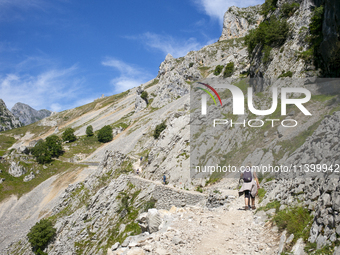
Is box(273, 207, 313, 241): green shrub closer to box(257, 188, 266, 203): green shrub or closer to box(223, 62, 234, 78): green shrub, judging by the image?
box(257, 188, 266, 203): green shrub

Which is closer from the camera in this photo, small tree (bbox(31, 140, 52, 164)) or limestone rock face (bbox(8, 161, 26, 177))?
limestone rock face (bbox(8, 161, 26, 177))

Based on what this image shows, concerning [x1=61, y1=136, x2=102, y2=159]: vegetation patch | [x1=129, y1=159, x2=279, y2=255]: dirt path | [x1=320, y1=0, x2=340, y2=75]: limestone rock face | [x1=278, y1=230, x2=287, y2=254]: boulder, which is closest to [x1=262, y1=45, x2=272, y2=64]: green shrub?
[x1=320, y1=0, x2=340, y2=75]: limestone rock face

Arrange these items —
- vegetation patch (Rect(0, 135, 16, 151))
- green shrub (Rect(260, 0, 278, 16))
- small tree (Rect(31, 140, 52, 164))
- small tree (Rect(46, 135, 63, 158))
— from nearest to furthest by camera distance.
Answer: green shrub (Rect(260, 0, 278, 16)), small tree (Rect(31, 140, 52, 164)), small tree (Rect(46, 135, 63, 158)), vegetation patch (Rect(0, 135, 16, 151))

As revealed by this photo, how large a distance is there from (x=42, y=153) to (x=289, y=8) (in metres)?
66.7

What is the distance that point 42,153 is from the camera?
63.1 m

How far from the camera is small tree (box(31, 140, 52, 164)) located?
61625 mm

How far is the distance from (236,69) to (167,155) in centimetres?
2299

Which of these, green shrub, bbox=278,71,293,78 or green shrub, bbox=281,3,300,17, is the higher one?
green shrub, bbox=281,3,300,17

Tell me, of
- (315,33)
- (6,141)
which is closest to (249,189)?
(315,33)

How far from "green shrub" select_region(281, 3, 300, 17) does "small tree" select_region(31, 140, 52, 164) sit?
64093 mm

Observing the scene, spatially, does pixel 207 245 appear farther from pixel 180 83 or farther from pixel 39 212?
pixel 180 83

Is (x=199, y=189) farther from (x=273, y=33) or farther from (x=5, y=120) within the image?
(x=5, y=120)

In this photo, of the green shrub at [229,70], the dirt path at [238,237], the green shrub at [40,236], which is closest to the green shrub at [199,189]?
the dirt path at [238,237]

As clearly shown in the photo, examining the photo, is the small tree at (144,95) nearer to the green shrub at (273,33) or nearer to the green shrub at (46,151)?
the green shrub at (46,151)
